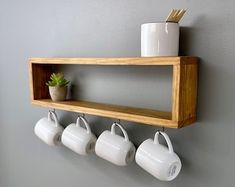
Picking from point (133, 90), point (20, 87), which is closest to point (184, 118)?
point (133, 90)

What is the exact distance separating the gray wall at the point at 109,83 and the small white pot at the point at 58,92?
63 mm

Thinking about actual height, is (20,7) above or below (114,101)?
above

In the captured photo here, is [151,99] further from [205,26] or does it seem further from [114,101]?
[205,26]

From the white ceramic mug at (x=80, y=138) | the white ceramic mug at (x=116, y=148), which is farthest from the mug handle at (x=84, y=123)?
the white ceramic mug at (x=116, y=148)

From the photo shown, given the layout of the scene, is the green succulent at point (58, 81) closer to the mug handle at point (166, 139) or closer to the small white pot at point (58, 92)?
the small white pot at point (58, 92)

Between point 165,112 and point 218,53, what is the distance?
244 mm

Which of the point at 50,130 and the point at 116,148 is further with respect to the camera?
the point at 50,130

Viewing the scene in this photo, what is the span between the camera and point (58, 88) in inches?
42.3

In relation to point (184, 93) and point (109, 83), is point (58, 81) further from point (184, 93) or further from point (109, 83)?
point (184, 93)

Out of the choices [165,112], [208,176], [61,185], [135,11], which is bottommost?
[61,185]

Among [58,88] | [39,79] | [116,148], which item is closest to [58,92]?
[58,88]

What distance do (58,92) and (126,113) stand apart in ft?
1.25

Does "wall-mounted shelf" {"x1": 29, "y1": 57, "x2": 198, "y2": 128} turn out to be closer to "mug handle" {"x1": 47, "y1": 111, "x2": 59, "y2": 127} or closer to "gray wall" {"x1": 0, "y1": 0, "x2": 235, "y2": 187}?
"gray wall" {"x1": 0, "y1": 0, "x2": 235, "y2": 187}

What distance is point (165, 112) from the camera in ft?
2.80
